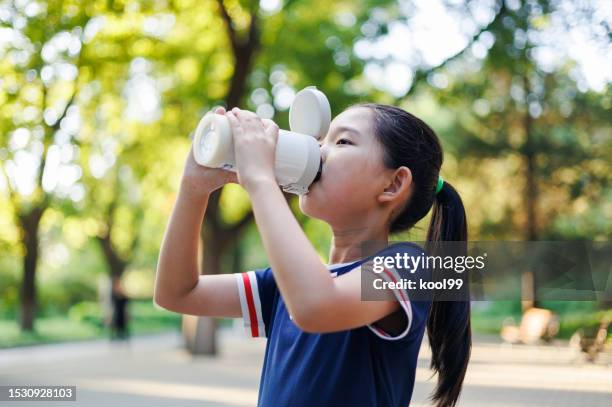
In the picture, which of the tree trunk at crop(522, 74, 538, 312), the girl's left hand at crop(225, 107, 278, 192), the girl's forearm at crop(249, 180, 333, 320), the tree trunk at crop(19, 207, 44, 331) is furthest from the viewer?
the tree trunk at crop(522, 74, 538, 312)

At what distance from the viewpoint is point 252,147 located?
4.77 ft

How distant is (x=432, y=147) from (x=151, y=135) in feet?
50.5

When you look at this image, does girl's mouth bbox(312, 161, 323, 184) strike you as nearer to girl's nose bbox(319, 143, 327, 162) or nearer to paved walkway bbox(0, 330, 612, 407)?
girl's nose bbox(319, 143, 327, 162)

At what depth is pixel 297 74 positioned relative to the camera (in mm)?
12461

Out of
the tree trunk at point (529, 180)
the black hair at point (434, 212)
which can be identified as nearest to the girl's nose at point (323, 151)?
the black hair at point (434, 212)

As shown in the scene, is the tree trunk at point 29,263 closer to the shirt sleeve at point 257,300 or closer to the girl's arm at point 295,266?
the shirt sleeve at point 257,300

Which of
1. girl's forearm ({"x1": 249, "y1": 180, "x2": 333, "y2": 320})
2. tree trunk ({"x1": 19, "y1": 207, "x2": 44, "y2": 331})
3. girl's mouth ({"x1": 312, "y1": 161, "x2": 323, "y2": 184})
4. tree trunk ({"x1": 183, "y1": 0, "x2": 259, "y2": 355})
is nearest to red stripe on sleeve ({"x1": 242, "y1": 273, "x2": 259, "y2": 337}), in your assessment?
girl's mouth ({"x1": 312, "y1": 161, "x2": 323, "y2": 184})

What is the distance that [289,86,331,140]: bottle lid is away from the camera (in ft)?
5.43

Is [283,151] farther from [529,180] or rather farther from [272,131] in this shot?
[529,180]

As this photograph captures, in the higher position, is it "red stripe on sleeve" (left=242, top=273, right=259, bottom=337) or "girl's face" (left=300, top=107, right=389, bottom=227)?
"girl's face" (left=300, top=107, right=389, bottom=227)

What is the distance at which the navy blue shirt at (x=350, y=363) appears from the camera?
1.48m

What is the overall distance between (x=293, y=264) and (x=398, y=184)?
0.43 m

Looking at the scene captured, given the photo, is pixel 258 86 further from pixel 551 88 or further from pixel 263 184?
pixel 263 184

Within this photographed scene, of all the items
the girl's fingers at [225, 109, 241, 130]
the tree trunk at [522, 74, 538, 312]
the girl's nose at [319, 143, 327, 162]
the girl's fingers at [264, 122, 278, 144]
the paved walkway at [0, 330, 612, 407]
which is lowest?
the paved walkway at [0, 330, 612, 407]
